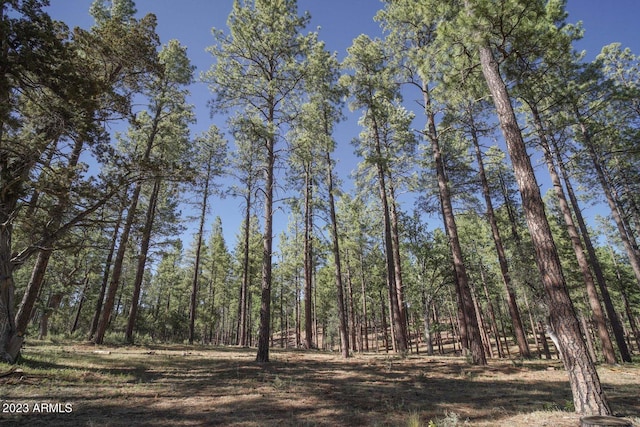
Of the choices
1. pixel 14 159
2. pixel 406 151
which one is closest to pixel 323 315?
pixel 406 151

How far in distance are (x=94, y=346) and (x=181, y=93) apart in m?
13.7

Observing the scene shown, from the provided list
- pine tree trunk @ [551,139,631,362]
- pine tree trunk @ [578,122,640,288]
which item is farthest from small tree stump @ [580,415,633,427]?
pine tree trunk @ [578,122,640,288]

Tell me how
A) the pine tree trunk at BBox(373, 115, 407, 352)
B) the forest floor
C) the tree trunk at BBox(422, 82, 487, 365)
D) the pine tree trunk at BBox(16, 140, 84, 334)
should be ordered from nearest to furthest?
the forest floor, the pine tree trunk at BBox(16, 140, 84, 334), the tree trunk at BBox(422, 82, 487, 365), the pine tree trunk at BBox(373, 115, 407, 352)

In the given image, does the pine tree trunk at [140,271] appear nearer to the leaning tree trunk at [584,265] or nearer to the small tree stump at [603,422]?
the small tree stump at [603,422]

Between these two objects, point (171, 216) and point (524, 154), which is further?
point (171, 216)

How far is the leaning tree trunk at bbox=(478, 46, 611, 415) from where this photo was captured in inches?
198

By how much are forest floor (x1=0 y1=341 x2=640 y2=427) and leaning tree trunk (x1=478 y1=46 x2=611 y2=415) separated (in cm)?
45

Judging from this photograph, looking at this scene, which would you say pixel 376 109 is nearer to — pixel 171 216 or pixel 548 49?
pixel 548 49

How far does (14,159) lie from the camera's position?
877 cm

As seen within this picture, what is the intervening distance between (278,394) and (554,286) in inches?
243

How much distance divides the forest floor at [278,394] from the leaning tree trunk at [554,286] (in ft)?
1.48

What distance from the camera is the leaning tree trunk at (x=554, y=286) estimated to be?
5.03 m

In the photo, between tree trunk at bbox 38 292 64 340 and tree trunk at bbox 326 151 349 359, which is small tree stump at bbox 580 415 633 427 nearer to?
tree trunk at bbox 326 151 349 359

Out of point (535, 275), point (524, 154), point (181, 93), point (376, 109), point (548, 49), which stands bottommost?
point (535, 275)
